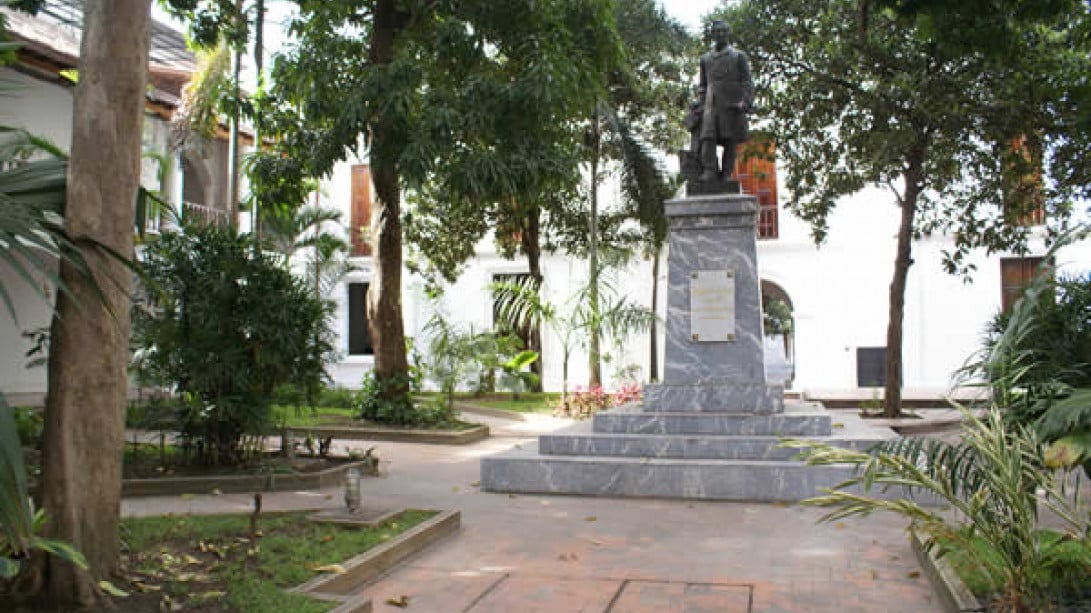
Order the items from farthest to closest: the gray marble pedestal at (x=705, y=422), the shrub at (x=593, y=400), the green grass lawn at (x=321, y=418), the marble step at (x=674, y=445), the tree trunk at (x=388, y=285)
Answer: the shrub at (x=593, y=400), the green grass lawn at (x=321, y=418), the tree trunk at (x=388, y=285), the marble step at (x=674, y=445), the gray marble pedestal at (x=705, y=422)

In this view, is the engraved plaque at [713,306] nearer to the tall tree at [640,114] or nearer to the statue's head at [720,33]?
the statue's head at [720,33]

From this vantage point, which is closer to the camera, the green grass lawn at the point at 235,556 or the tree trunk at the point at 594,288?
the green grass lawn at the point at 235,556

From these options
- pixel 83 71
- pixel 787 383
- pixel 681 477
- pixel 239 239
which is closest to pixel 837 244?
pixel 787 383

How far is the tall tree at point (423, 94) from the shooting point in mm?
10234

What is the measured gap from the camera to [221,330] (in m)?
7.73

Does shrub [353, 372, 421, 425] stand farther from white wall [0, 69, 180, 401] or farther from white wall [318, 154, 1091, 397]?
white wall [318, 154, 1091, 397]

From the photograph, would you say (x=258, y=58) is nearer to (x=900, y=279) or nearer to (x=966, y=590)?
(x=900, y=279)

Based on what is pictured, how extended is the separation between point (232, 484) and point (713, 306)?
490 centimetres

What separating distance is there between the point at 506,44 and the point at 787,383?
42.3 ft

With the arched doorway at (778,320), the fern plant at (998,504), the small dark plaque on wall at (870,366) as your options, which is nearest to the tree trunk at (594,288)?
the arched doorway at (778,320)

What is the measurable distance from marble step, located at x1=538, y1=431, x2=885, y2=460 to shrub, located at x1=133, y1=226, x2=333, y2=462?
8.06 ft

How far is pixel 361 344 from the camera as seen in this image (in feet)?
81.3

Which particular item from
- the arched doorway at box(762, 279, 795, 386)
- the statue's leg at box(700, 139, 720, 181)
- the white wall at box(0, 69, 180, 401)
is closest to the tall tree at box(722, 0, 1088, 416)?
the statue's leg at box(700, 139, 720, 181)

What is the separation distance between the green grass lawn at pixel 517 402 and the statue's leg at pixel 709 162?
7421mm
